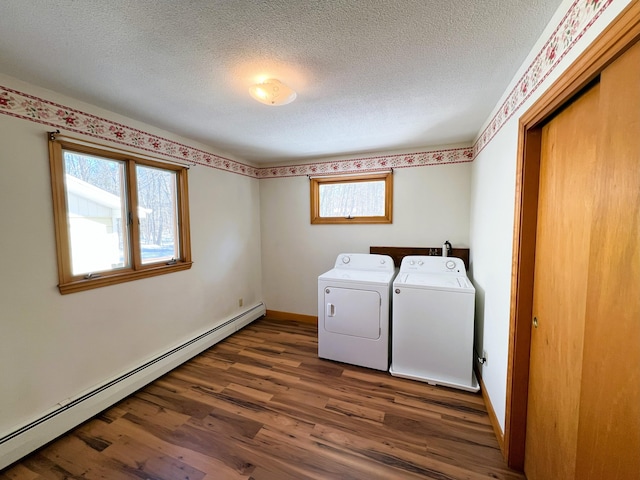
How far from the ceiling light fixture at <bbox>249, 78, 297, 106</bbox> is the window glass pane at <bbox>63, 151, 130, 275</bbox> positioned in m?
1.43

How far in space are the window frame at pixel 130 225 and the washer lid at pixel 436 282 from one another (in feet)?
7.13

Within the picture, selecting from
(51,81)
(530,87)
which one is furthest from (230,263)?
(530,87)

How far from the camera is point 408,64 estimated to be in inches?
53.9

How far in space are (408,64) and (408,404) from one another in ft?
7.56

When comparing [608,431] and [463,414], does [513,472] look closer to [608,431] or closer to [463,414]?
[463,414]

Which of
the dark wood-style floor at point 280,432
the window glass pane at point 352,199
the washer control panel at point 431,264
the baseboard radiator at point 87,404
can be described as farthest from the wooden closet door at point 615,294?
the baseboard radiator at point 87,404

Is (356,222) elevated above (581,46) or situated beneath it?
situated beneath

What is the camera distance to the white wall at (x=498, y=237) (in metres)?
1.41

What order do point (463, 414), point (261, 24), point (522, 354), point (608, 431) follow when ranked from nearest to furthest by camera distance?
point (608, 431), point (261, 24), point (522, 354), point (463, 414)

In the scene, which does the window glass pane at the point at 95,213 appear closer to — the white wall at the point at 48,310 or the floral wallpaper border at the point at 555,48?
the white wall at the point at 48,310

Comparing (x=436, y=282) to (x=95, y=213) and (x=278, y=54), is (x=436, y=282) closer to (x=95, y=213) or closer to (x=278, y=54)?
(x=278, y=54)

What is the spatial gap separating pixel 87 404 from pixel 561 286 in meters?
2.94

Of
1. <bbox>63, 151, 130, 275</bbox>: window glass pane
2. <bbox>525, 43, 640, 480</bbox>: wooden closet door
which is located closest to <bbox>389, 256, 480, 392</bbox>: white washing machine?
<bbox>525, 43, 640, 480</bbox>: wooden closet door

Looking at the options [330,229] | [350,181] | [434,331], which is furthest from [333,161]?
[434,331]
